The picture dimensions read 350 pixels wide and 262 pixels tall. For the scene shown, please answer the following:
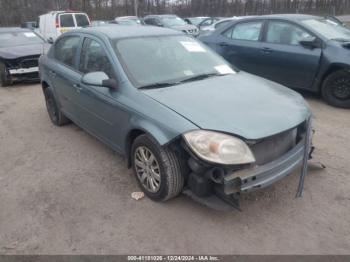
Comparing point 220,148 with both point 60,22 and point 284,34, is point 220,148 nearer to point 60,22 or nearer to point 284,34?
point 284,34

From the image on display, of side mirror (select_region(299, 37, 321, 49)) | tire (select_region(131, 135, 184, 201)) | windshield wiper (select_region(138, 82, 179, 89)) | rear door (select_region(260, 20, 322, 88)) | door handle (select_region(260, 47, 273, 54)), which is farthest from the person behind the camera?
door handle (select_region(260, 47, 273, 54))

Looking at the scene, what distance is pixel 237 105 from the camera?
2912mm

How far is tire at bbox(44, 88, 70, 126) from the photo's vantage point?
5250 mm

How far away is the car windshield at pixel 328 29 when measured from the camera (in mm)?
5812

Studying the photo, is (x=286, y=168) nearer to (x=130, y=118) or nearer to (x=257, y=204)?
(x=257, y=204)

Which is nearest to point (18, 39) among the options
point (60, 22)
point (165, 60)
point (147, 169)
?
point (60, 22)

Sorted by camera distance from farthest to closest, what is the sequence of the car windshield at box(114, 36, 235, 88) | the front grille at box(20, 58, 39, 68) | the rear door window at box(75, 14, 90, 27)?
the rear door window at box(75, 14, 90, 27), the front grille at box(20, 58, 39, 68), the car windshield at box(114, 36, 235, 88)

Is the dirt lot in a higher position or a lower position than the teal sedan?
lower

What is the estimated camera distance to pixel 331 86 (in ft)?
18.6

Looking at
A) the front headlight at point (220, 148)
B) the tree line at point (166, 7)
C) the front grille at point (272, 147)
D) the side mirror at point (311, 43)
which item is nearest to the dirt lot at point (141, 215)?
the front grille at point (272, 147)

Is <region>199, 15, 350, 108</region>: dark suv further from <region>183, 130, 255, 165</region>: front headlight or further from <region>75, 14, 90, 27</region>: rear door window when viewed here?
<region>75, 14, 90, 27</region>: rear door window

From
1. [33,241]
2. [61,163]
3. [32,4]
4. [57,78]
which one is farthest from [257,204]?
[32,4]

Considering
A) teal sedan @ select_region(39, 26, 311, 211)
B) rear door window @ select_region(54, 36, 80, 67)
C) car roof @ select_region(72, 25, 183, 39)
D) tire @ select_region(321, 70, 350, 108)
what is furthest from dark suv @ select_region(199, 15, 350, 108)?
rear door window @ select_region(54, 36, 80, 67)

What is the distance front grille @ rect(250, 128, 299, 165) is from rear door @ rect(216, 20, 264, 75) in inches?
148
